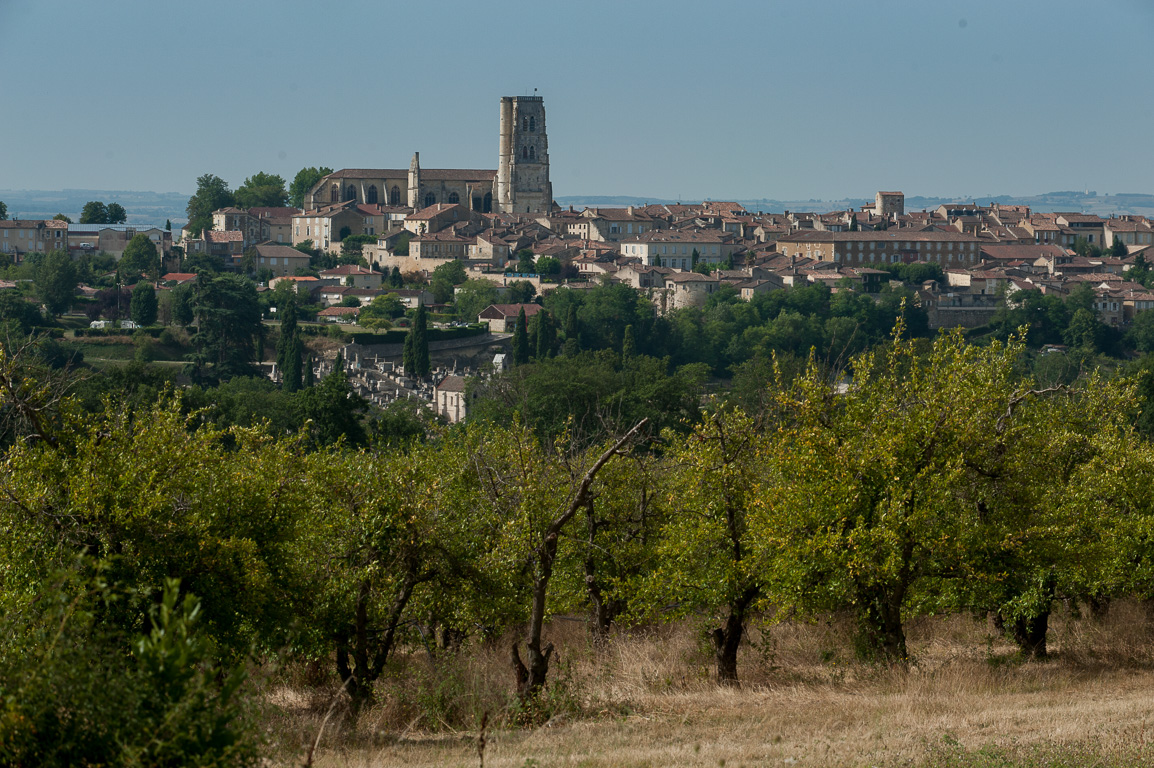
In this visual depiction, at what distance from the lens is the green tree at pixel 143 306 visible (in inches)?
2472

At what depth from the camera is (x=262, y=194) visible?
4318 inches

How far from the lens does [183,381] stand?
2146 inches

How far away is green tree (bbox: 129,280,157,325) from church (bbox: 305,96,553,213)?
38.3 m

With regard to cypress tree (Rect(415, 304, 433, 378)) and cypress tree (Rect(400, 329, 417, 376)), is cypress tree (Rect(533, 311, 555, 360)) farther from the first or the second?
cypress tree (Rect(400, 329, 417, 376))

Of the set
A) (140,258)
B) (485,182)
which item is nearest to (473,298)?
(140,258)

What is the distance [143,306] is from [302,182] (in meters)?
50.1

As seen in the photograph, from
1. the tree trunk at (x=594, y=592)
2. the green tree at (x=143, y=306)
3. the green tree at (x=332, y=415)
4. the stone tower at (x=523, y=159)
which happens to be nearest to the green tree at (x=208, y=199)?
the stone tower at (x=523, y=159)

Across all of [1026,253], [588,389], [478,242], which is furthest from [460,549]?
[1026,253]

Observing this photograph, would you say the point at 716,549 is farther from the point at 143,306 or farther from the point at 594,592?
the point at 143,306

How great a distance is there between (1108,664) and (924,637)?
218 cm

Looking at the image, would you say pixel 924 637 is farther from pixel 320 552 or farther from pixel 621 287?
pixel 621 287

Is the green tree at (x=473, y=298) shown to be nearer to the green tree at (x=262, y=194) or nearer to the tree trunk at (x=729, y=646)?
the green tree at (x=262, y=194)

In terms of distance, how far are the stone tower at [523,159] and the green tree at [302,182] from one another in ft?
50.3

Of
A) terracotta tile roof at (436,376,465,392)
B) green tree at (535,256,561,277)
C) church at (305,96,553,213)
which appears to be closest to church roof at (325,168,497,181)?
church at (305,96,553,213)
